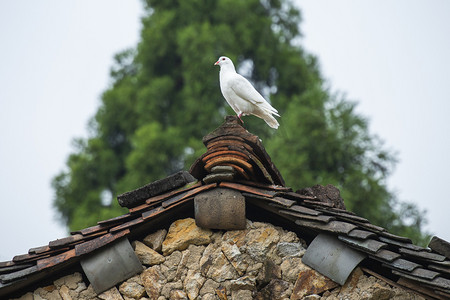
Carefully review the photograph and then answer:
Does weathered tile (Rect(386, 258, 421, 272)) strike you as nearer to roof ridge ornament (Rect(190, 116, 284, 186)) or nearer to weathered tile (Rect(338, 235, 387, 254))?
weathered tile (Rect(338, 235, 387, 254))

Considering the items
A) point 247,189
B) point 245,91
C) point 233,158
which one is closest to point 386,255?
point 247,189

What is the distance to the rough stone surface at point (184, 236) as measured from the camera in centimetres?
438

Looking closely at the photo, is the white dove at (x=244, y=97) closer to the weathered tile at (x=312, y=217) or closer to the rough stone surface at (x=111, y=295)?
the weathered tile at (x=312, y=217)

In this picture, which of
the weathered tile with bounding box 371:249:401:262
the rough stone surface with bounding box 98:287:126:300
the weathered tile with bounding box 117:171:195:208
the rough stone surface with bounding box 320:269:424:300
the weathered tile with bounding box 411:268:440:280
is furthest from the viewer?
the weathered tile with bounding box 117:171:195:208

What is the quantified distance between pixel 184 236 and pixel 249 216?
445mm

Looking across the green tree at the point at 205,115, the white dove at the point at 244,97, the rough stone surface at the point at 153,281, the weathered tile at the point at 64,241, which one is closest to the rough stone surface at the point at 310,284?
the rough stone surface at the point at 153,281

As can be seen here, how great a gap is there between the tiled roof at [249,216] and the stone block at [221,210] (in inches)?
2.2

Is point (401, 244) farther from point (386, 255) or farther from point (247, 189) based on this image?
point (247, 189)

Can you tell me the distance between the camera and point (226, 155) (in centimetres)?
445

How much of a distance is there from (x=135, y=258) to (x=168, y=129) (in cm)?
1750

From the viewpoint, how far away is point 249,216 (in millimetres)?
4531

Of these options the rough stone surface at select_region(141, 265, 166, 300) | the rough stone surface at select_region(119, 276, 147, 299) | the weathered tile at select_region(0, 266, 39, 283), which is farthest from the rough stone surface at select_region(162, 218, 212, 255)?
the weathered tile at select_region(0, 266, 39, 283)

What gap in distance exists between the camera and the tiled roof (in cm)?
391

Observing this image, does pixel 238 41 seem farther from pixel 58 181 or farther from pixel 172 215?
pixel 172 215
